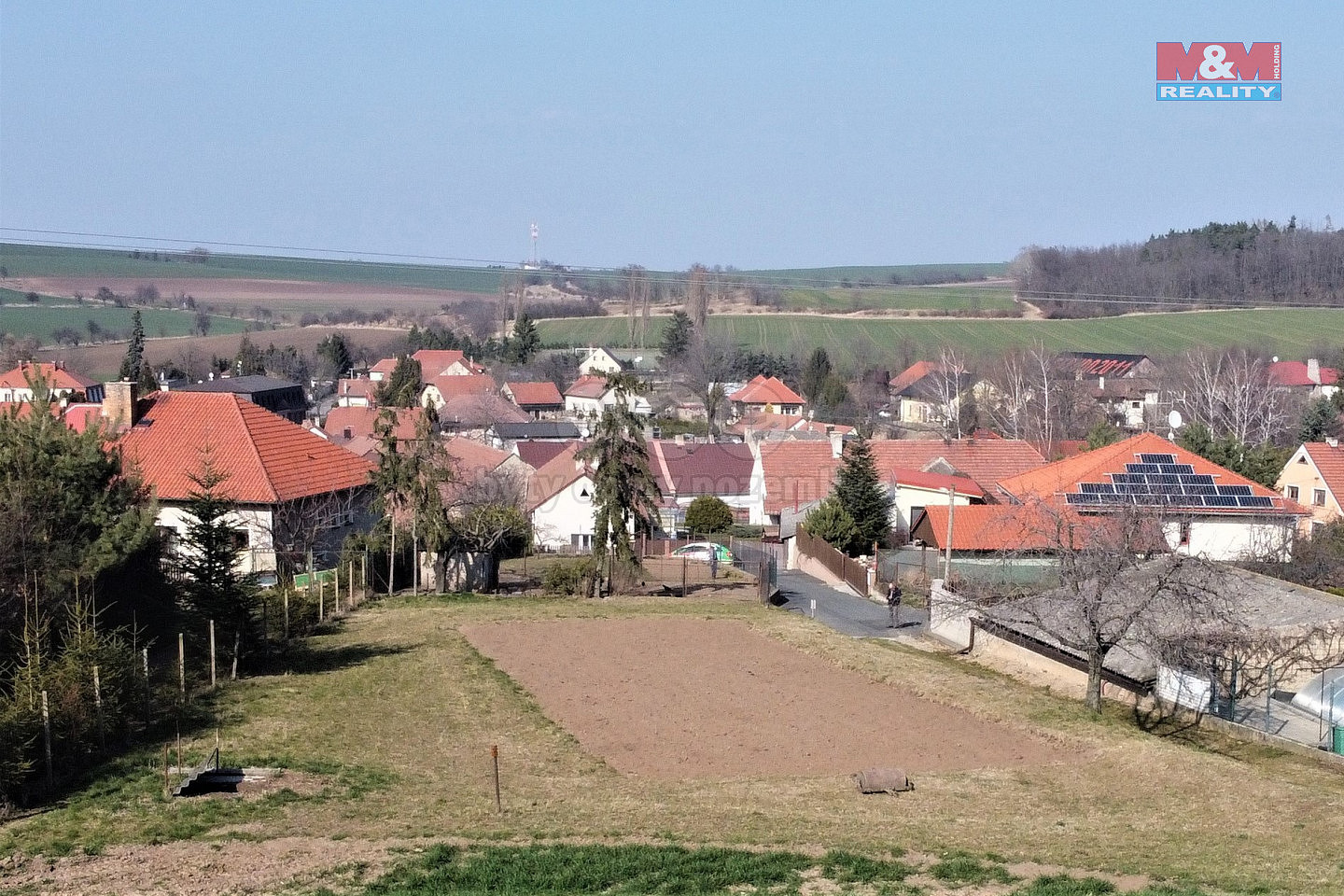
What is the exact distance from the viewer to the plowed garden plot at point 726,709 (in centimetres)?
1972

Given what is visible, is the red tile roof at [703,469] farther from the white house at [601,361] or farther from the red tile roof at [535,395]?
the white house at [601,361]

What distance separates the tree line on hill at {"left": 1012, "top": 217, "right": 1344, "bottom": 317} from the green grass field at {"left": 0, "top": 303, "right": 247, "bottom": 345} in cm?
8874

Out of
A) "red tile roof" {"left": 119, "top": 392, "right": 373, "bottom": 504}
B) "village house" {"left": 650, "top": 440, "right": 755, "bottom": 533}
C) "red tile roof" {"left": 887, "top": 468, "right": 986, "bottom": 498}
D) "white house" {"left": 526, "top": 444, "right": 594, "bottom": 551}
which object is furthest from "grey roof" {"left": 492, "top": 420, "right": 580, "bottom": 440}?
"red tile roof" {"left": 119, "top": 392, "right": 373, "bottom": 504}

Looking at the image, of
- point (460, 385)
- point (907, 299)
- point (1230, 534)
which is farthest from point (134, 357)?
point (907, 299)

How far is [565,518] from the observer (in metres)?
48.4

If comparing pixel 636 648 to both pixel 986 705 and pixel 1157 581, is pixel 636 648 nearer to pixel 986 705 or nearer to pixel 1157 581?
pixel 986 705

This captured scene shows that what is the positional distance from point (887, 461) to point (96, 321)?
110304 millimetres

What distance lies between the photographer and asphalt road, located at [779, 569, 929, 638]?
33469 millimetres

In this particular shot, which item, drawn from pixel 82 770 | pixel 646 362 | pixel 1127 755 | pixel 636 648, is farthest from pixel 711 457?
pixel 646 362

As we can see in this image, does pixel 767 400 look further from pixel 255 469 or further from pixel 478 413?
pixel 255 469

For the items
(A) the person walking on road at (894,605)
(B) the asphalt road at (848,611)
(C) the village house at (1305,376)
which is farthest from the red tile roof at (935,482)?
(C) the village house at (1305,376)

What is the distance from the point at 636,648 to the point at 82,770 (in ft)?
43.6

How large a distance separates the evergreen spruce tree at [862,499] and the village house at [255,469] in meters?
15.5

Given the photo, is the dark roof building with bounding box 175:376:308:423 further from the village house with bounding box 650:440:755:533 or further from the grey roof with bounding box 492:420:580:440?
the village house with bounding box 650:440:755:533
